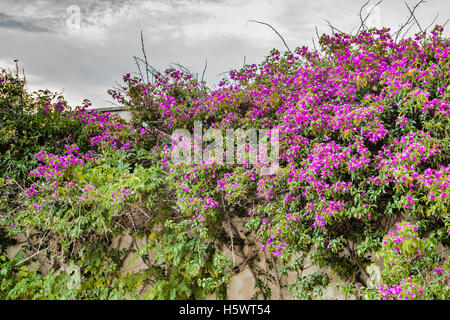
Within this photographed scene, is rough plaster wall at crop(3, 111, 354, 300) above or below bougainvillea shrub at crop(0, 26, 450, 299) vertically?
below

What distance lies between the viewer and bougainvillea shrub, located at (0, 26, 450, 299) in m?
2.72

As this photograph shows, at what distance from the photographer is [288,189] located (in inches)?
126

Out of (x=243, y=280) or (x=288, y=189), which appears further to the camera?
(x=243, y=280)

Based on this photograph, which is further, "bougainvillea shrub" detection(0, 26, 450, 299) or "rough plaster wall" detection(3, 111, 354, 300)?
"rough plaster wall" detection(3, 111, 354, 300)

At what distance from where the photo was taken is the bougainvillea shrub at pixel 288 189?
2.72 meters

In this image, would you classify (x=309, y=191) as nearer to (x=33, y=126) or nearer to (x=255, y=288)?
(x=255, y=288)

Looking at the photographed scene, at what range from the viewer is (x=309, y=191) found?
A: 2986 millimetres

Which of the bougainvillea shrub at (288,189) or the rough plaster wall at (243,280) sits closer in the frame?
the bougainvillea shrub at (288,189)

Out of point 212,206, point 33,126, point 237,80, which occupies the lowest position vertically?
point 212,206

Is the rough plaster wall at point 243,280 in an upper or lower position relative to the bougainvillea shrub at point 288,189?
lower

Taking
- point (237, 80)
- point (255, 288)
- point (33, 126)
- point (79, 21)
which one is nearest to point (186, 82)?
point (237, 80)

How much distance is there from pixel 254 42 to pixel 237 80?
0.75 metres
